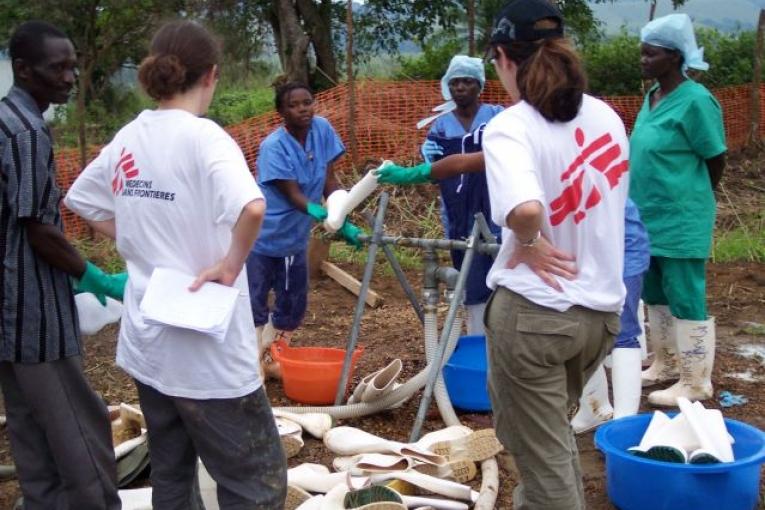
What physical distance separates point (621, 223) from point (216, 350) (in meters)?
1.09

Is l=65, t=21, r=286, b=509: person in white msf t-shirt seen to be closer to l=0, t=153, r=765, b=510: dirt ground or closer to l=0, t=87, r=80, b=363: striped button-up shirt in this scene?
l=0, t=87, r=80, b=363: striped button-up shirt

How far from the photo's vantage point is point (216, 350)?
2361 millimetres

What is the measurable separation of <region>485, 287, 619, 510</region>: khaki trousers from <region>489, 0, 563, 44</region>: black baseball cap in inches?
25.5

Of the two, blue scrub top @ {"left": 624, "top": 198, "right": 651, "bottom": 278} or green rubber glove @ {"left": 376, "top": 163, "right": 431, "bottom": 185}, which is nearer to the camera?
green rubber glove @ {"left": 376, "top": 163, "right": 431, "bottom": 185}

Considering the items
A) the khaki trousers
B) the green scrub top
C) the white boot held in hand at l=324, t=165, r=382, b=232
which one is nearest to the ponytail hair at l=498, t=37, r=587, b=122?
the khaki trousers

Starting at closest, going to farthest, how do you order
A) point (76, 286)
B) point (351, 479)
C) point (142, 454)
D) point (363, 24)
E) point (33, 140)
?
point (33, 140) → point (76, 286) → point (351, 479) → point (142, 454) → point (363, 24)

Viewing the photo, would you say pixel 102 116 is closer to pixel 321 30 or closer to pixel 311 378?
pixel 321 30

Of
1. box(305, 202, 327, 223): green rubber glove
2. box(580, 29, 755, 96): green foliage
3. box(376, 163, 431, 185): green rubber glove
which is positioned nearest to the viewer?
box(376, 163, 431, 185): green rubber glove

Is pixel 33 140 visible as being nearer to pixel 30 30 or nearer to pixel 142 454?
pixel 30 30

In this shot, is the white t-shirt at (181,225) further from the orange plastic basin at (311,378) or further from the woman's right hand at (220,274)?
the orange plastic basin at (311,378)

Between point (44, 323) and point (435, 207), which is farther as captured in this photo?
point (435, 207)

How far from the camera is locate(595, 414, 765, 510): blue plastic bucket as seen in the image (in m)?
3.06

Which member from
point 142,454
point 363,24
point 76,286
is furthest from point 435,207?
point 363,24

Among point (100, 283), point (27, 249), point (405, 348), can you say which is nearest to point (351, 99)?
point (405, 348)
